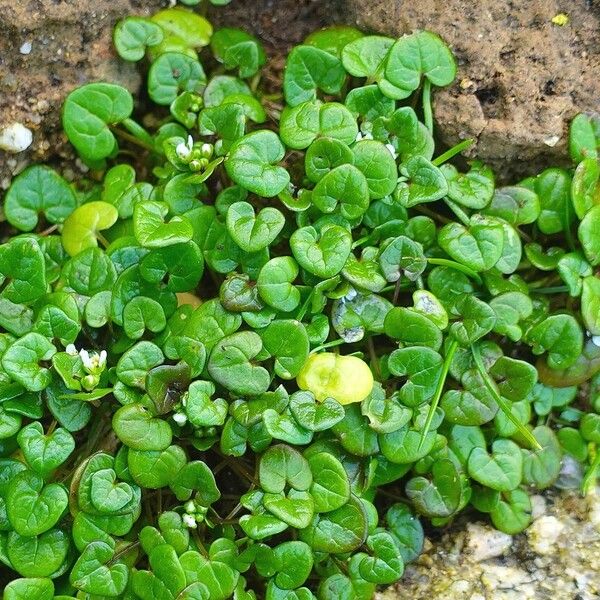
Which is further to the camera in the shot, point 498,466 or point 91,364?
point 498,466

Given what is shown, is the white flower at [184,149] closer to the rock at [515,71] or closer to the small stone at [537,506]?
the rock at [515,71]

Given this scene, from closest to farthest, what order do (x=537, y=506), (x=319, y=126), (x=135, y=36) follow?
(x=319, y=126) → (x=537, y=506) → (x=135, y=36)

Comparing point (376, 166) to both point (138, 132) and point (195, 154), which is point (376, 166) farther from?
point (138, 132)

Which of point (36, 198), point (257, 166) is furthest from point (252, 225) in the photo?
point (36, 198)

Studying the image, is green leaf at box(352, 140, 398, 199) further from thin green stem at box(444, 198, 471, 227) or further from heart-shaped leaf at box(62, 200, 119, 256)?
heart-shaped leaf at box(62, 200, 119, 256)

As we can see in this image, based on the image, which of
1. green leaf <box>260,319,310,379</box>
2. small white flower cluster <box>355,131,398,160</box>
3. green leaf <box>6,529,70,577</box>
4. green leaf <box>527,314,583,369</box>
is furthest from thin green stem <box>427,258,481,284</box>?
green leaf <box>6,529,70,577</box>

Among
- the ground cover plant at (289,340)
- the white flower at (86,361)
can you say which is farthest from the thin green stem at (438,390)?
the white flower at (86,361)

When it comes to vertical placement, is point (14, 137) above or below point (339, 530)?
above
